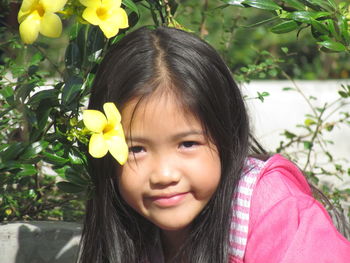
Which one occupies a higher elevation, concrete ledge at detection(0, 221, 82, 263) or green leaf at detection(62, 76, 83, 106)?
green leaf at detection(62, 76, 83, 106)

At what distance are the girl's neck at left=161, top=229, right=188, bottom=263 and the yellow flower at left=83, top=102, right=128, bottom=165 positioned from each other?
595 millimetres

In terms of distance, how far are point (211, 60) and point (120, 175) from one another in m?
0.37

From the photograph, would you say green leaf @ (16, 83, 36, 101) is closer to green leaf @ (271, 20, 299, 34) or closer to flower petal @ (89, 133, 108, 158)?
flower petal @ (89, 133, 108, 158)

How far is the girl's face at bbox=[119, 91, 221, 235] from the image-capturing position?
1.82 meters

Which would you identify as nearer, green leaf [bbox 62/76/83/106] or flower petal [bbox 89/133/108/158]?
flower petal [bbox 89/133/108/158]

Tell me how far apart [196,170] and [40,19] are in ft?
1.69

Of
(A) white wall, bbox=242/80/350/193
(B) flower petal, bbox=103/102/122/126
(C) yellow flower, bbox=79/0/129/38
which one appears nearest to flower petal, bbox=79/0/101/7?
(C) yellow flower, bbox=79/0/129/38

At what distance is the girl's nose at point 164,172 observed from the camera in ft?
5.97

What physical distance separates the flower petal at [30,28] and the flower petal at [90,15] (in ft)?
0.32

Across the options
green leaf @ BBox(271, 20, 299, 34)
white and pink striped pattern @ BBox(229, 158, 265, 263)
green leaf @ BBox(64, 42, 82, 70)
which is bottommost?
white and pink striped pattern @ BBox(229, 158, 265, 263)

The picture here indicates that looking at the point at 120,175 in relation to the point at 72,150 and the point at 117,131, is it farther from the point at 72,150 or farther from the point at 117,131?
the point at 117,131

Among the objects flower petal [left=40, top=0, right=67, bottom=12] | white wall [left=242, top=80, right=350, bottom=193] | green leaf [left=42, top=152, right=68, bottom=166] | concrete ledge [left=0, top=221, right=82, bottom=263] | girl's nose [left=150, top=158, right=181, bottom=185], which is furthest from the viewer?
white wall [left=242, top=80, right=350, bottom=193]

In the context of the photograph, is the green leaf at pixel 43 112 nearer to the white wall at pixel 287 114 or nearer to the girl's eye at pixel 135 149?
the girl's eye at pixel 135 149

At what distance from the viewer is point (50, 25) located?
1.63 m
